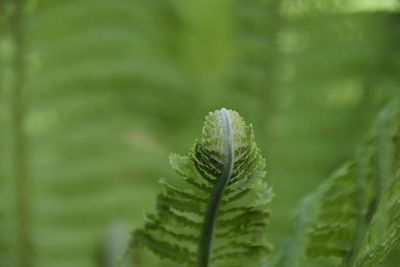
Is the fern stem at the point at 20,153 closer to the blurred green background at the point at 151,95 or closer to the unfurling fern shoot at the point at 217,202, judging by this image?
the blurred green background at the point at 151,95

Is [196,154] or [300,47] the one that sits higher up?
[300,47]

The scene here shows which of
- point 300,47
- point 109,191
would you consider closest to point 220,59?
point 300,47

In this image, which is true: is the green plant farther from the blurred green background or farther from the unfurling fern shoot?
the blurred green background

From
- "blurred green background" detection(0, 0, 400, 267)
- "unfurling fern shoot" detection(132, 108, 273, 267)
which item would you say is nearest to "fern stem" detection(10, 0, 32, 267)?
"blurred green background" detection(0, 0, 400, 267)

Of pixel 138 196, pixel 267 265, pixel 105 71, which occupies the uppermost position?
pixel 105 71

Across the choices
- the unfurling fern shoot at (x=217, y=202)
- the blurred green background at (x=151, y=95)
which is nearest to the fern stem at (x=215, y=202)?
the unfurling fern shoot at (x=217, y=202)

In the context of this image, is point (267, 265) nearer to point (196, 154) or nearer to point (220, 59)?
point (196, 154)
